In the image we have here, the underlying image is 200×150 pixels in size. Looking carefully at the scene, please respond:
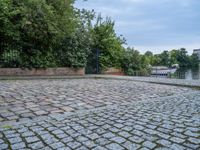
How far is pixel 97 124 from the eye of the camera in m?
3.94

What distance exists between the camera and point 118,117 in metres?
4.41

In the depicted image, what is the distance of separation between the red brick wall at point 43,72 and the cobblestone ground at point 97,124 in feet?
23.5

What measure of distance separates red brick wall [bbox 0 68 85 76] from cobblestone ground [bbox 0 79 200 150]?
717 cm

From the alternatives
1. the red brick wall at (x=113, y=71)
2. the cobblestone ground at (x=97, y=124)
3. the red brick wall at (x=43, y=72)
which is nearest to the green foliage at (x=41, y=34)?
the red brick wall at (x=43, y=72)

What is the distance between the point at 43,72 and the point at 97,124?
410 inches

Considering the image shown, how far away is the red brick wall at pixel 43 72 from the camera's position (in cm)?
1266

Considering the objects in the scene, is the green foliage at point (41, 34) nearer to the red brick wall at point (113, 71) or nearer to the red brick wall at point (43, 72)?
the red brick wall at point (43, 72)

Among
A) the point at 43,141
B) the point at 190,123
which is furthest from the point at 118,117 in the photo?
the point at 43,141

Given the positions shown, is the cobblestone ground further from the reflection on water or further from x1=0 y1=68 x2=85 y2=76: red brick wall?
the reflection on water

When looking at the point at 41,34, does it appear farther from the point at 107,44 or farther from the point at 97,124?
the point at 97,124

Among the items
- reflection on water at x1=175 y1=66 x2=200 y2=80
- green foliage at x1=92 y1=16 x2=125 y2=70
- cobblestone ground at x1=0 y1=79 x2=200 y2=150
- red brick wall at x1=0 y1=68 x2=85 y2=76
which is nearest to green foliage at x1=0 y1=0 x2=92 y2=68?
red brick wall at x1=0 y1=68 x2=85 y2=76

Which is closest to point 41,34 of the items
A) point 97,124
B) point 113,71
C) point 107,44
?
point 107,44

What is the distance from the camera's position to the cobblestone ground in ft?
10.1

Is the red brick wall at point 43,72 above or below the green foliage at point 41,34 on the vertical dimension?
below
